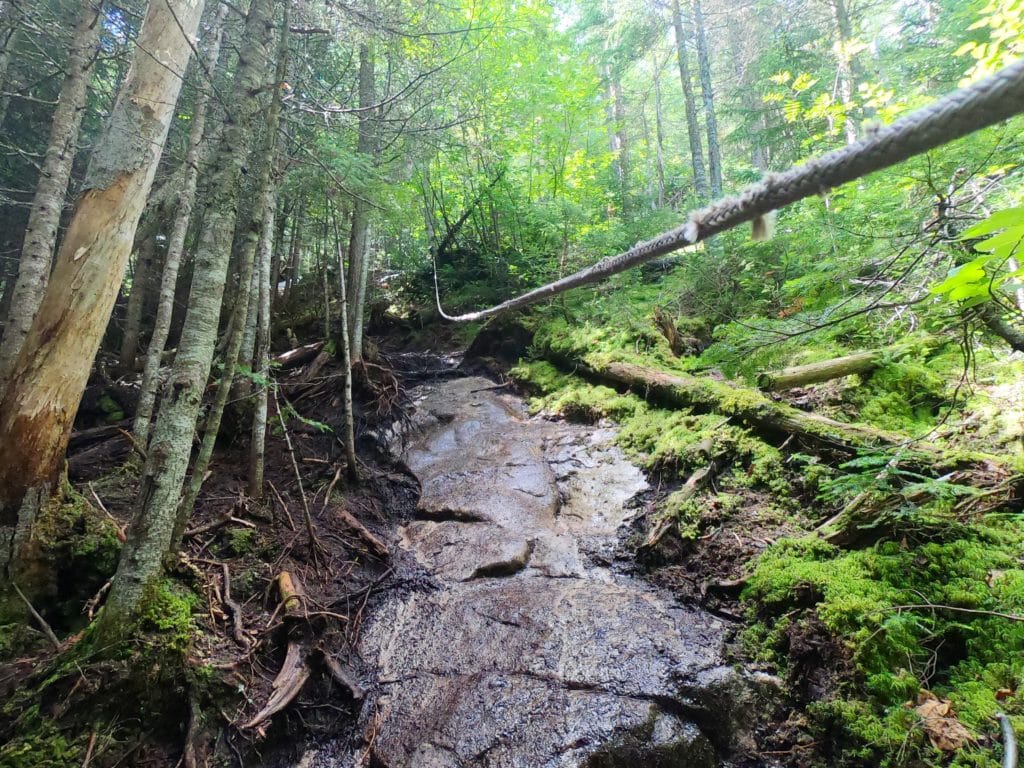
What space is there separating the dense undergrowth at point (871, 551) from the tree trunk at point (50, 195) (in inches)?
263

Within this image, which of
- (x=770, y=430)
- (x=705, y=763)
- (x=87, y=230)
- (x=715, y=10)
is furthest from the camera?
(x=715, y=10)

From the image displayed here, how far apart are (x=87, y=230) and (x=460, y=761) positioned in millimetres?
4677

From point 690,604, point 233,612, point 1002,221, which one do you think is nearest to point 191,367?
point 233,612

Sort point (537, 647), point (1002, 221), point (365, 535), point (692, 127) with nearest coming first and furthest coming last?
1. point (1002, 221)
2. point (537, 647)
3. point (365, 535)
4. point (692, 127)

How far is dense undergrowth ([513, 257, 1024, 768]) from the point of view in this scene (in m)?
2.31

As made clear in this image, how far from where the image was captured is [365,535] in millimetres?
4934

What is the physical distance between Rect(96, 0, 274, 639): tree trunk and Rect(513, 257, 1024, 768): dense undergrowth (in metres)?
3.93

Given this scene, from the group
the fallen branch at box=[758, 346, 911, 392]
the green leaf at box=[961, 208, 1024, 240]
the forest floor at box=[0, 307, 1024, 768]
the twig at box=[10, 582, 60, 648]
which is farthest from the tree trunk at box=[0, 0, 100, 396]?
the fallen branch at box=[758, 346, 911, 392]

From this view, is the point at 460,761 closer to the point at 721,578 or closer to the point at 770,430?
the point at 721,578

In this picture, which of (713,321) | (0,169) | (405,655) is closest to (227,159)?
(405,655)

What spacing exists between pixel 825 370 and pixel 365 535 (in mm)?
5305

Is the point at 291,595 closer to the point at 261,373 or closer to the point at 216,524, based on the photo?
the point at 216,524

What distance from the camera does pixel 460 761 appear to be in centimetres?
271

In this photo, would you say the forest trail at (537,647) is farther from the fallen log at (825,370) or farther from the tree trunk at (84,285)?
the tree trunk at (84,285)
